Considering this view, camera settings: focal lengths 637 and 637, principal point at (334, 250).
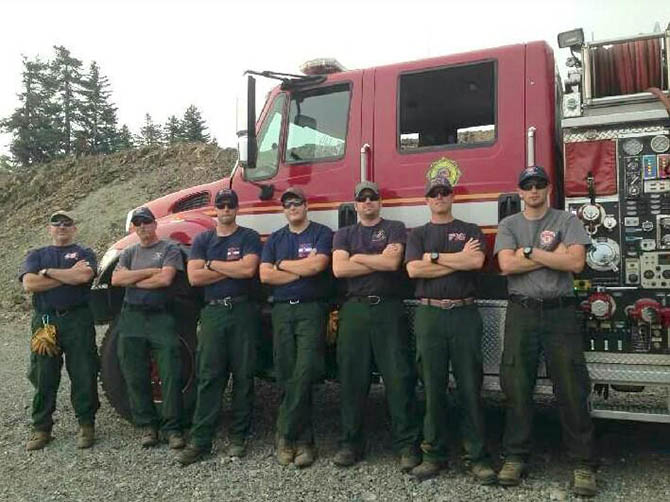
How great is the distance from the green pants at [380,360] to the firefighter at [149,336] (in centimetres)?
146

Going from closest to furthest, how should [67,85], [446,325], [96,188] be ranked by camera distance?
[446,325] → [96,188] → [67,85]

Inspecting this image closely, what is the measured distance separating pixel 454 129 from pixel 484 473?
7.94 ft

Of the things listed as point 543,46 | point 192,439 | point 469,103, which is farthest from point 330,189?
point 192,439

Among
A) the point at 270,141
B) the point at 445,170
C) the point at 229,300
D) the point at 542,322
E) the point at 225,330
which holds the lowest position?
the point at 225,330

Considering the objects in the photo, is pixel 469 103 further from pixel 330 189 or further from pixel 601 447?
pixel 601 447

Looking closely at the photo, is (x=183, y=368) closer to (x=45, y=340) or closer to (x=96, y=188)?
(x=45, y=340)

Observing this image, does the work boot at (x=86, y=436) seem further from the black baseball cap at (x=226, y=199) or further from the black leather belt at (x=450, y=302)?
the black leather belt at (x=450, y=302)

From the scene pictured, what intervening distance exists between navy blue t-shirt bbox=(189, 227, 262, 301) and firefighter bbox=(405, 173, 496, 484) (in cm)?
132

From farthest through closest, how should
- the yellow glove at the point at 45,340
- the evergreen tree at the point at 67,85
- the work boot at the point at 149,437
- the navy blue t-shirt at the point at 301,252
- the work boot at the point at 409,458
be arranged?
the evergreen tree at the point at 67,85 → the yellow glove at the point at 45,340 → the work boot at the point at 149,437 → the navy blue t-shirt at the point at 301,252 → the work boot at the point at 409,458

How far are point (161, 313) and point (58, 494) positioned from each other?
1.54 m

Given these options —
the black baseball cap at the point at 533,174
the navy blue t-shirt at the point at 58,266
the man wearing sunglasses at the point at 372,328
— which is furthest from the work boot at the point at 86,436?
the black baseball cap at the point at 533,174

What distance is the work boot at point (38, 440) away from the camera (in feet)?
16.9

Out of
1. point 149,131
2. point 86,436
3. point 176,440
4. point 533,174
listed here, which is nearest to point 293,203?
point 533,174

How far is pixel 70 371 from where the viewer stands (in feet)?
17.6
